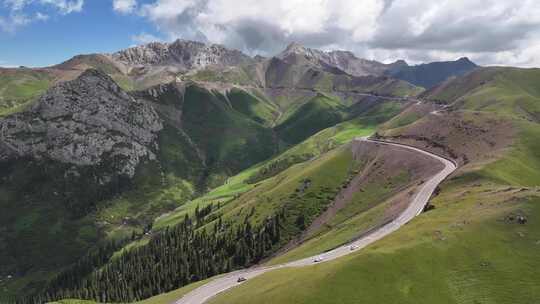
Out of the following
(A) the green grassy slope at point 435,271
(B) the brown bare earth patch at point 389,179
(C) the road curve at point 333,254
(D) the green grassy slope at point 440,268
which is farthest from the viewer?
(B) the brown bare earth patch at point 389,179

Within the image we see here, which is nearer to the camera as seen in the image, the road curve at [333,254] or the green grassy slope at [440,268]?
the green grassy slope at [440,268]

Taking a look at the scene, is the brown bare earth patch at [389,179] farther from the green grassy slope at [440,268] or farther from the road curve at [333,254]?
the green grassy slope at [440,268]

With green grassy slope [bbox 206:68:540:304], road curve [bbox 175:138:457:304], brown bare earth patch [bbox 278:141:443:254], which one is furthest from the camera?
brown bare earth patch [bbox 278:141:443:254]

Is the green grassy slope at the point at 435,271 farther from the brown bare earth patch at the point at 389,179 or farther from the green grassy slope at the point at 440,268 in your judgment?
the brown bare earth patch at the point at 389,179

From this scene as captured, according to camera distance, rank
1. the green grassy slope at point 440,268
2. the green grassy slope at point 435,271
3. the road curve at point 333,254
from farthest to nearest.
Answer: the road curve at point 333,254 → the green grassy slope at point 440,268 → the green grassy slope at point 435,271

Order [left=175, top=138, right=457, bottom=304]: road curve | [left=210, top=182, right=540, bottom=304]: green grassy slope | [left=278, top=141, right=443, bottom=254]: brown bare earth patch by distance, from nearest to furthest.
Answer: [left=210, top=182, right=540, bottom=304]: green grassy slope, [left=175, top=138, right=457, bottom=304]: road curve, [left=278, top=141, right=443, bottom=254]: brown bare earth patch

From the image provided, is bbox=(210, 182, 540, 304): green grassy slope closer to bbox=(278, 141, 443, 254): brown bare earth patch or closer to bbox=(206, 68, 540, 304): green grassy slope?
bbox=(206, 68, 540, 304): green grassy slope

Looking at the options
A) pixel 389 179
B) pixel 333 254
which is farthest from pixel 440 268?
pixel 389 179

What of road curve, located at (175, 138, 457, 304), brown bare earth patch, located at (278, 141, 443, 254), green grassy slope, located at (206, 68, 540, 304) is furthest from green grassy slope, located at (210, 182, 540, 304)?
brown bare earth patch, located at (278, 141, 443, 254)

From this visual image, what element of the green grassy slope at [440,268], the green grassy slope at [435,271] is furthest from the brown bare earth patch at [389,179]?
the green grassy slope at [435,271]

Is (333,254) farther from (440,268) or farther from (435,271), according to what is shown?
(435,271)

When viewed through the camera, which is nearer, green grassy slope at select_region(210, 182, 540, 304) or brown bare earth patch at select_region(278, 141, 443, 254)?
green grassy slope at select_region(210, 182, 540, 304)

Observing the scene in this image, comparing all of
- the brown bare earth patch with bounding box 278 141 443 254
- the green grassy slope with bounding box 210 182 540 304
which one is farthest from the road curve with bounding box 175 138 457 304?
the brown bare earth patch with bounding box 278 141 443 254

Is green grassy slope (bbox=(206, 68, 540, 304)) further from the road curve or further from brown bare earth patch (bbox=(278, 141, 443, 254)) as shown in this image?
brown bare earth patch (bbox=(278, 141, 443, 254))
